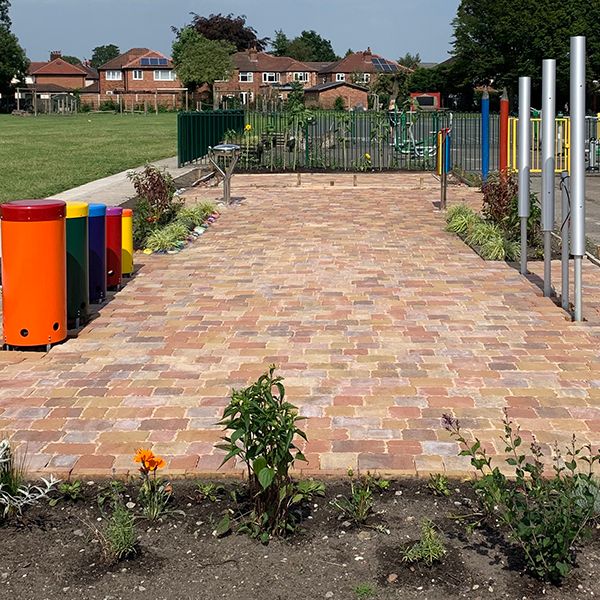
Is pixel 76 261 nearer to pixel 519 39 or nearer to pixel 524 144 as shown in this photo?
pixel 524 144

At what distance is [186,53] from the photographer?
84500 mm

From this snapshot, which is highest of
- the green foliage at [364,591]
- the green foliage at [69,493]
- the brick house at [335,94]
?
the brick house at [335,94]

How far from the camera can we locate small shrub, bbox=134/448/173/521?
13.7 ft

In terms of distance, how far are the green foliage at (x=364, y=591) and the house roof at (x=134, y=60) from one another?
114493 millimetres

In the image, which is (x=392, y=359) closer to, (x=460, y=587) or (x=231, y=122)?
(x=460, y=587)

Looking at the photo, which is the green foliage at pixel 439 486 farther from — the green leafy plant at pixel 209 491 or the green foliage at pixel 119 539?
the green foliage at pixel 119 539

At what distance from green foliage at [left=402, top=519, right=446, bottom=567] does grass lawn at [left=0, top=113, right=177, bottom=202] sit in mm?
14245

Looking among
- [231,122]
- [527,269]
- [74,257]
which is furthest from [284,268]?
[231,122]

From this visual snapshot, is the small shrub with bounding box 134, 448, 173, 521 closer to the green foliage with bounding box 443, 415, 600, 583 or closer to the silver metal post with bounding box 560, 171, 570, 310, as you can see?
the green foliage with bounding box 443, 415, 600, 583

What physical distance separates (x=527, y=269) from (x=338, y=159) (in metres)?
16.4

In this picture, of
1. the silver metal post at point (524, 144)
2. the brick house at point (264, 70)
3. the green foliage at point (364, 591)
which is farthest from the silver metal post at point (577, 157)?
the brick house at point (264, 70)

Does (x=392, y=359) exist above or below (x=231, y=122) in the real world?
below

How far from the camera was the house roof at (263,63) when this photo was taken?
11894 centimetres

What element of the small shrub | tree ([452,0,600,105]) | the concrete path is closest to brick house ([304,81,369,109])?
tree ([452,0,600,105])
